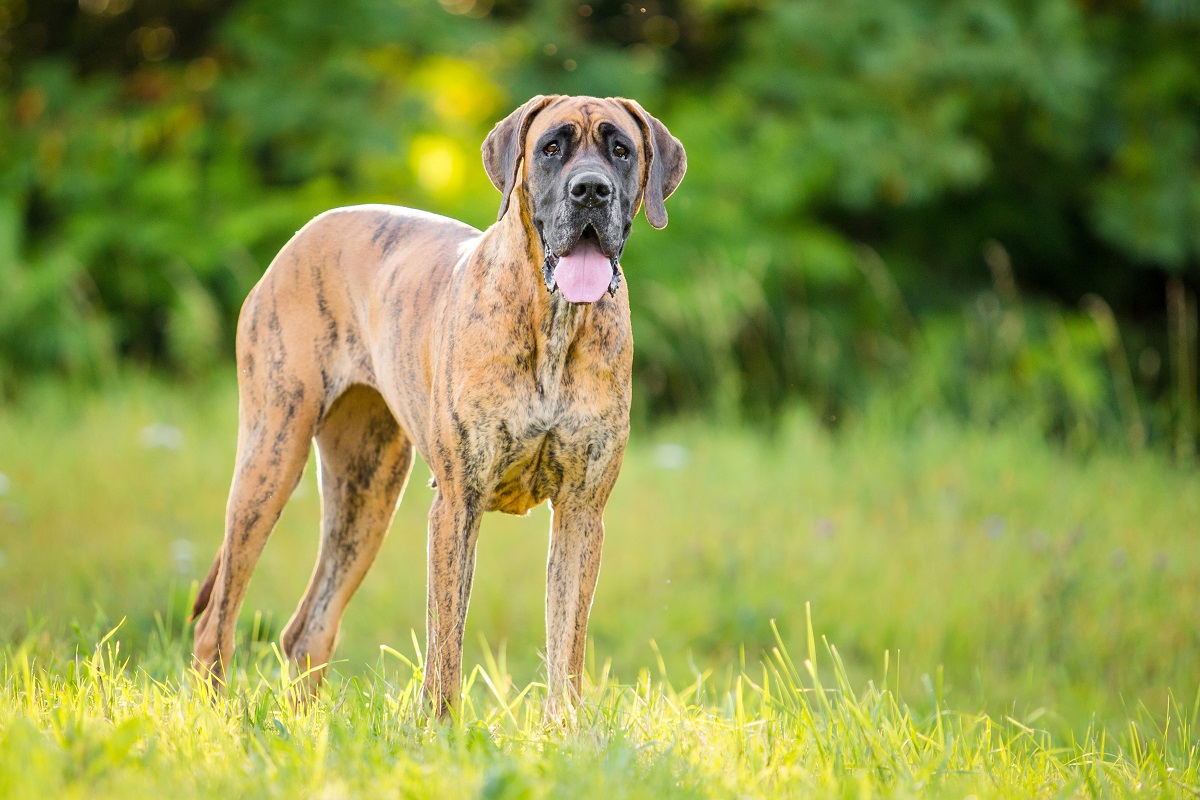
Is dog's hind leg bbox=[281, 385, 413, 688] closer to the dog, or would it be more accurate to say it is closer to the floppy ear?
the dog

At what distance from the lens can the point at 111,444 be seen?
7.84 m

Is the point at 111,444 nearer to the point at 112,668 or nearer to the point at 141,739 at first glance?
the point at 112,668

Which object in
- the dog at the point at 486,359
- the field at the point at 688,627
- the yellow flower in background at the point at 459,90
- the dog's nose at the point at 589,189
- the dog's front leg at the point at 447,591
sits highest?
the yellow flower in background at the point at 459,90

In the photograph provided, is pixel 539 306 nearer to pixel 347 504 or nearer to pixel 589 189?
pixel 589 189

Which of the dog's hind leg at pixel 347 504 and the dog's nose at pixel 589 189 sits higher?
the dog's nose at pixel 589 189

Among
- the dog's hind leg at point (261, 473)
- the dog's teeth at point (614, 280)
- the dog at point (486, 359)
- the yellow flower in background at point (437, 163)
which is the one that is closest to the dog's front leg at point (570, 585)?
the dog at point (486, 359)

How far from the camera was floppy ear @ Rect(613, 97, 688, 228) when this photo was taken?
364cm

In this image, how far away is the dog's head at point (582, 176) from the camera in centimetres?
333

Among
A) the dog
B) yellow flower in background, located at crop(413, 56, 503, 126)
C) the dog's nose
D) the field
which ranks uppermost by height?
yellow flower in background, located at crop(413, 56, 503, 126)

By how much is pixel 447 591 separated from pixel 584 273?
3.47 feet

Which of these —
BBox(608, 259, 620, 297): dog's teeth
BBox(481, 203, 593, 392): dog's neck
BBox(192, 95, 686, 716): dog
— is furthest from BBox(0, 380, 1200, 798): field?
A: BBox(608, 259, 620, 297): dog's teeth

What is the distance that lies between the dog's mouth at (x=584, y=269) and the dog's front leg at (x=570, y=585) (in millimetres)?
701

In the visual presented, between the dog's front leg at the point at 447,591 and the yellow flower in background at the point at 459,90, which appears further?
the yellow flower in background at the point at 459,90

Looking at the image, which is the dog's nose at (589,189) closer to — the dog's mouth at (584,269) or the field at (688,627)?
the dog's mouth at (584,269)
